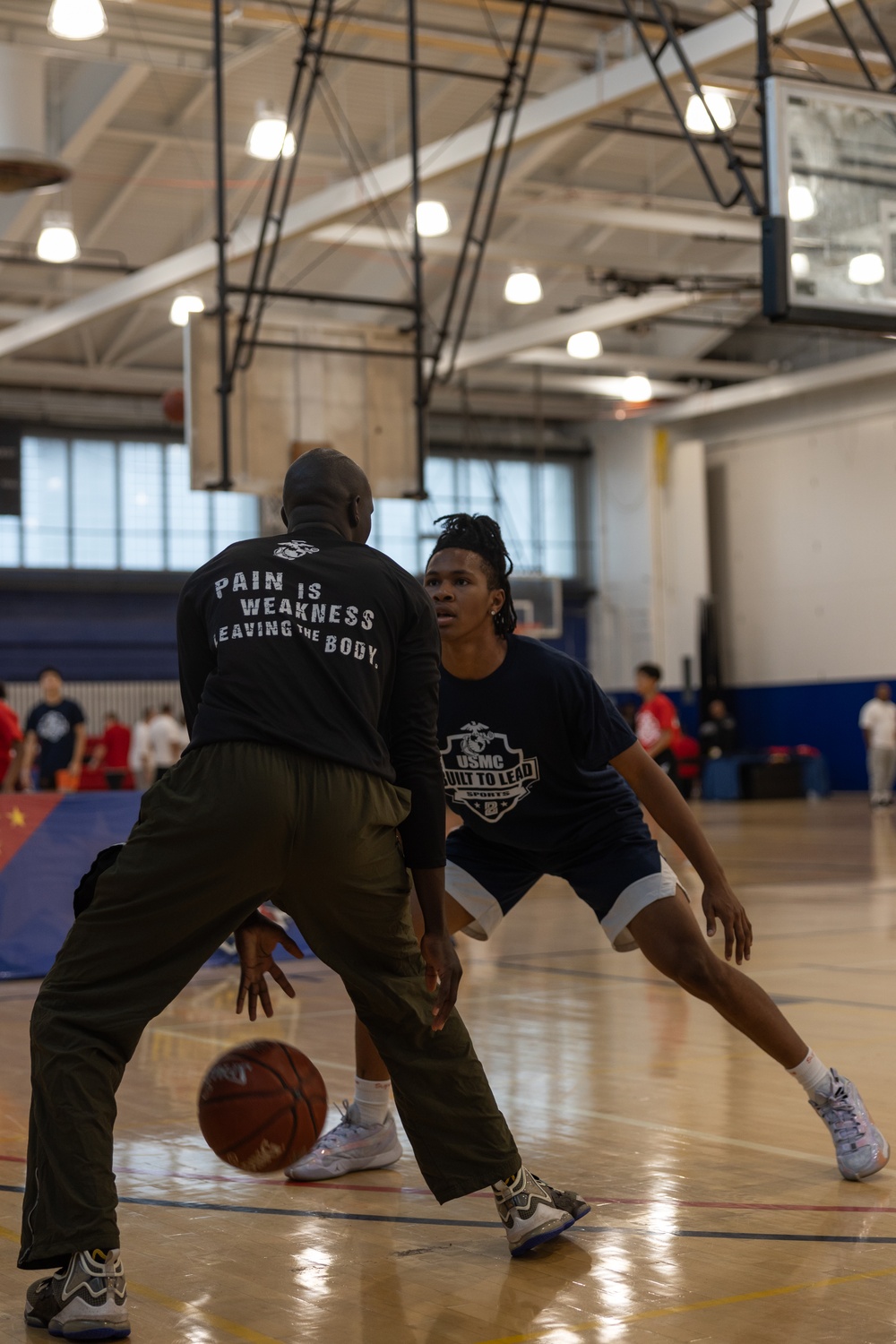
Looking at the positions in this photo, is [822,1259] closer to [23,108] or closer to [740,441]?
[23,108]

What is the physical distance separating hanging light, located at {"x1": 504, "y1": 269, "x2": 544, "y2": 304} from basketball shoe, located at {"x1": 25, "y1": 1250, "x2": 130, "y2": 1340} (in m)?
19.1

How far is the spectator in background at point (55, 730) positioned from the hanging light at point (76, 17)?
21.7ft

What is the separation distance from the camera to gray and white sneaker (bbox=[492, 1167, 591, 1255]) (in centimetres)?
363

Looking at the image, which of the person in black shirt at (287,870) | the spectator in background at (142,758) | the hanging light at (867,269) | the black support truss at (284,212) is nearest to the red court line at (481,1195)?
the person in black shirt at (287,870)

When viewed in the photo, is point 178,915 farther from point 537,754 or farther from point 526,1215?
point 537,754

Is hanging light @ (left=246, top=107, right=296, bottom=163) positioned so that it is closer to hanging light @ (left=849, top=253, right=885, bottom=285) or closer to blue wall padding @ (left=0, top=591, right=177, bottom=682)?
hanging light @ (left=849, top=253, right=885, bottom=285)

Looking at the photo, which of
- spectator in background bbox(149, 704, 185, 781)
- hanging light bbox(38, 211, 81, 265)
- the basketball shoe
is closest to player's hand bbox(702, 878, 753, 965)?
the basketball shoe

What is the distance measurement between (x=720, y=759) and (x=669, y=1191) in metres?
25.1

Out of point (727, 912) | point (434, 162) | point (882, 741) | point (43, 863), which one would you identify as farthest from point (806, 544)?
point (727, 912)

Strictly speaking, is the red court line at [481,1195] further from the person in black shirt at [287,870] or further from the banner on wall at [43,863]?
the banner on wall at [43,863]

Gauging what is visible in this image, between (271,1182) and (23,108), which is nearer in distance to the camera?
(271,1182)

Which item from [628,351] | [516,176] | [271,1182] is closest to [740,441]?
[628,351]

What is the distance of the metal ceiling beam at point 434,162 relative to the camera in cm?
1421

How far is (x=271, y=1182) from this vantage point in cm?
443
